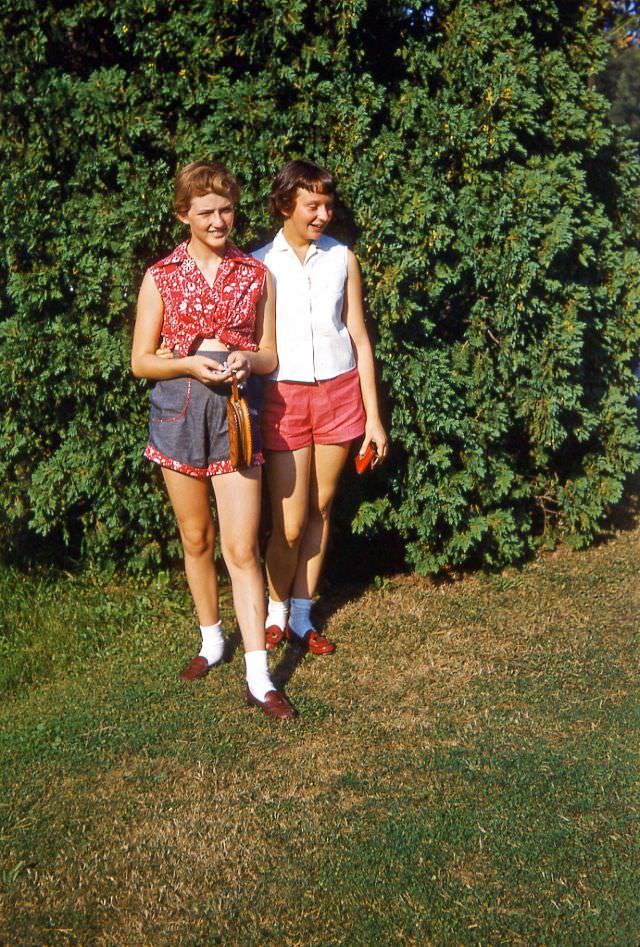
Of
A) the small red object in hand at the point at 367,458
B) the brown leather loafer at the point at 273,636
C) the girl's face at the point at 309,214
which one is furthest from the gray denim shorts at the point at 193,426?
the brown leather loafer at the point at 273,636

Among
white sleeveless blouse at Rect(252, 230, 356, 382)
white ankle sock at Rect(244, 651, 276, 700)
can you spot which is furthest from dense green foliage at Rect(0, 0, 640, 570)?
white ankle sock at Rect(244, 651, 276, 700)

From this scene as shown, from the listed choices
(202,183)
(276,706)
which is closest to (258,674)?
(276,706)

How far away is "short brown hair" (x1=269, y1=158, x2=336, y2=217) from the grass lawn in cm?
198

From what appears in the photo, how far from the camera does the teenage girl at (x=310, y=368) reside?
452cm

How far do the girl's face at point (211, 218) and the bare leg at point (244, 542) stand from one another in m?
0.89

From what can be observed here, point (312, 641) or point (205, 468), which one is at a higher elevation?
point (205, 468)

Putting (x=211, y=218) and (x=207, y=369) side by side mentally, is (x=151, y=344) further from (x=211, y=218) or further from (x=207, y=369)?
(x=211, y=218)

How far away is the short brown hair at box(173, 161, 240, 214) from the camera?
4.11 meters

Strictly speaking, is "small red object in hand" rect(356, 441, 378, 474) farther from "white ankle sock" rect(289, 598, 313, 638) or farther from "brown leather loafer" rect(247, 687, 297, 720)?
"brown leather loafer" rect(247, 687, 297, 720)

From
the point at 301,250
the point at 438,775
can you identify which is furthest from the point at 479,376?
the point at 438,775

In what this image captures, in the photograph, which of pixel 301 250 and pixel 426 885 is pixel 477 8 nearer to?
pixel 301 250

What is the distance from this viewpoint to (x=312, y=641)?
5.00 meters

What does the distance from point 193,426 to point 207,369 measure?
0.28m

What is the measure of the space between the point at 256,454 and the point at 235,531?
313 millimetres
